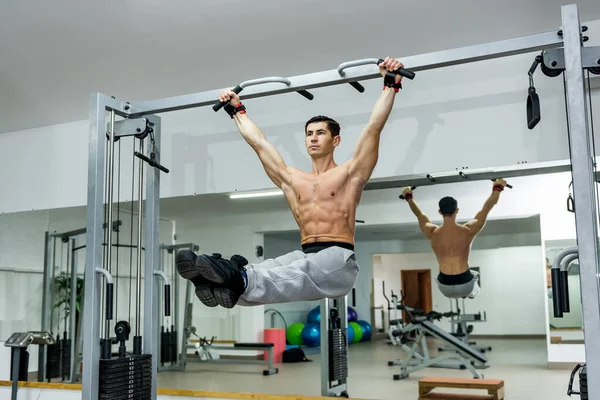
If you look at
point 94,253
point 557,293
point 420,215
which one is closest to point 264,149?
point 94,253

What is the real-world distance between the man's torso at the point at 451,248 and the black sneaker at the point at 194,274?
1.92m

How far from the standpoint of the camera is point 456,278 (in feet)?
13.5

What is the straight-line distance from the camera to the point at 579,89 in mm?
2572

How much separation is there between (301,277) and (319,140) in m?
0.85

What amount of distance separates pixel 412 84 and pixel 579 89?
165 centimetres

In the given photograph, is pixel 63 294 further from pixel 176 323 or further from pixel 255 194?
pixel 255 194

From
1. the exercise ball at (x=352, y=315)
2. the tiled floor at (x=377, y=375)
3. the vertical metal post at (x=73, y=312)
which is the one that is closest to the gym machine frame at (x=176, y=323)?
the tiled floor at (x=377, y=375)

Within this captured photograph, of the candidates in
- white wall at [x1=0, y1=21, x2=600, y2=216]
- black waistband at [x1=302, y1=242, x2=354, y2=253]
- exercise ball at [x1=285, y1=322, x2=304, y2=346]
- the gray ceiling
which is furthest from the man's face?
exercise ball at [x1=285, y1=322, x2=304, y2=346]

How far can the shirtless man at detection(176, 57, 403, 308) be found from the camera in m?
2.68

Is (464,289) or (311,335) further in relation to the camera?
(311,335)

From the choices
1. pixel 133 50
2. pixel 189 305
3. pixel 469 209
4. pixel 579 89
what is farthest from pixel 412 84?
pixel 189 305

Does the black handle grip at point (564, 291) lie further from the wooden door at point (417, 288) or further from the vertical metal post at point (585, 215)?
the wooden door at point (417, 288)

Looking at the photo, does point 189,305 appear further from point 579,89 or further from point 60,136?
point 579,89

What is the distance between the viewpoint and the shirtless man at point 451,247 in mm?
4059
